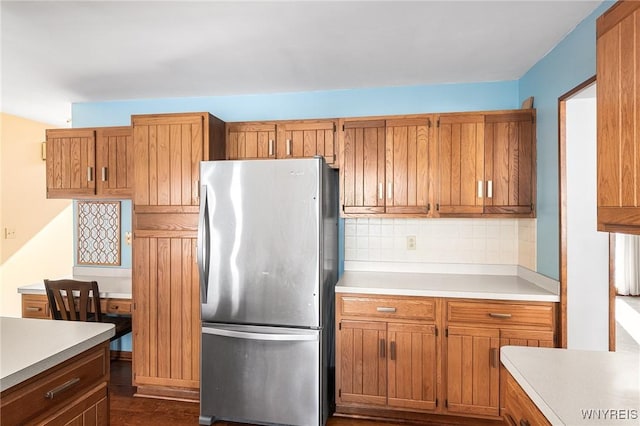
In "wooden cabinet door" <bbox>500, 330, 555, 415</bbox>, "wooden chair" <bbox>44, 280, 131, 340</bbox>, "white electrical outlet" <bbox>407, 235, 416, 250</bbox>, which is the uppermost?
"white electrical outlet" <bbox>407, 235, 416, 250</bbox>

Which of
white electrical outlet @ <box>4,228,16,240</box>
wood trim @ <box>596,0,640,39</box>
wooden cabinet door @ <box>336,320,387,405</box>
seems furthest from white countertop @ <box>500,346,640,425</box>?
white electrical outlet @ <box>4,228,16,240</box>

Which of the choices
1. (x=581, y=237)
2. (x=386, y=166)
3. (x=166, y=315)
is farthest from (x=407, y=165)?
(x=166, y=315)

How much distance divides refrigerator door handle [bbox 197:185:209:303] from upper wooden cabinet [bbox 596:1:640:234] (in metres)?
2.04

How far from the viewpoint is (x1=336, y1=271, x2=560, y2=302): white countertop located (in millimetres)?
2283

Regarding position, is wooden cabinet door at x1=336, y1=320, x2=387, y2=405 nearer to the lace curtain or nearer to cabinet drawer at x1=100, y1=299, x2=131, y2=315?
cabinet drawer at x1=100, y1=299, x2=131, y2=315

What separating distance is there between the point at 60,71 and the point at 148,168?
0.98 m

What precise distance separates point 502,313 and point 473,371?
1.38 feet

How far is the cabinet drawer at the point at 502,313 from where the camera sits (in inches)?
88.2

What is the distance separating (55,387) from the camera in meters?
1.27

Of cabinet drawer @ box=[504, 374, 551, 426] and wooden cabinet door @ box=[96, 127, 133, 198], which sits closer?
cabinet drawer @ box=[504, 374, 551, 426]

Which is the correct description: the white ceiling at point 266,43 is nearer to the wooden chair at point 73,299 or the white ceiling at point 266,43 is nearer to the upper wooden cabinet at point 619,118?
the upper wooden cabinet at point 619,118

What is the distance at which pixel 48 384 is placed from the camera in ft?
4.07

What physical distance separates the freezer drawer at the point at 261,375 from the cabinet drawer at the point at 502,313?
0.92 meters

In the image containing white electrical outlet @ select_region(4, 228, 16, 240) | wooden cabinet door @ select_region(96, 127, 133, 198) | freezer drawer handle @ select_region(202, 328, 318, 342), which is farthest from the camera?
white electrical outlet @ select_region(4, 228, 16, 240)
